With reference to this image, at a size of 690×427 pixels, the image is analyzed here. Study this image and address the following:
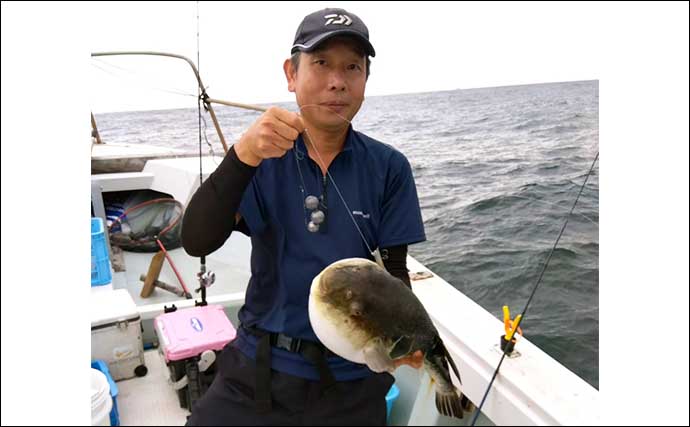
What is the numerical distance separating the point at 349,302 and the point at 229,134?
3.01 m

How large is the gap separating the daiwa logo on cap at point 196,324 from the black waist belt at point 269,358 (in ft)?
3.12

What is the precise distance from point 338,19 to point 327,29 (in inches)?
2.2

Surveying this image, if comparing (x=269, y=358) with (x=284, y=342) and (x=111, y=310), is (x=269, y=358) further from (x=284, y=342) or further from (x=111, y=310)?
(x=111, y=310)

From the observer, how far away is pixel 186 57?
3.82 meters

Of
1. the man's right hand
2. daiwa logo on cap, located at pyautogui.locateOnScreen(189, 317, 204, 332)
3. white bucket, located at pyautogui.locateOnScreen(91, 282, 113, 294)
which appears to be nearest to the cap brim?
the man's right hand

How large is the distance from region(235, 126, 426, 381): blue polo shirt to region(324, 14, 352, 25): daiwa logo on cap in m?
0.31

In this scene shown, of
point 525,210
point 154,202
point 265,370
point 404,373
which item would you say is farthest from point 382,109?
point 154,202

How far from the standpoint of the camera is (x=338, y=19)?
1258 mm

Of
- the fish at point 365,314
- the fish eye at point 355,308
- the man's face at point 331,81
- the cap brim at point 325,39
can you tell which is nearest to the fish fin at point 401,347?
the fish at point 365,314

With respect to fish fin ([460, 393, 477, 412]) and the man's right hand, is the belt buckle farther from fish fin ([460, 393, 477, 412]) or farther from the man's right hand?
fish fin ([460, 393, 477, 412])

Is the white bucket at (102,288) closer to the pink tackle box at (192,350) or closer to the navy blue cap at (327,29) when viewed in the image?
the pink tackle box at (192,350)

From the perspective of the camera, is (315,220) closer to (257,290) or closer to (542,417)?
(257,290)

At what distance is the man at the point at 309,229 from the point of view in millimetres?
1273

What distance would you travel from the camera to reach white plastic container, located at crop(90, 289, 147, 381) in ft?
7.73
